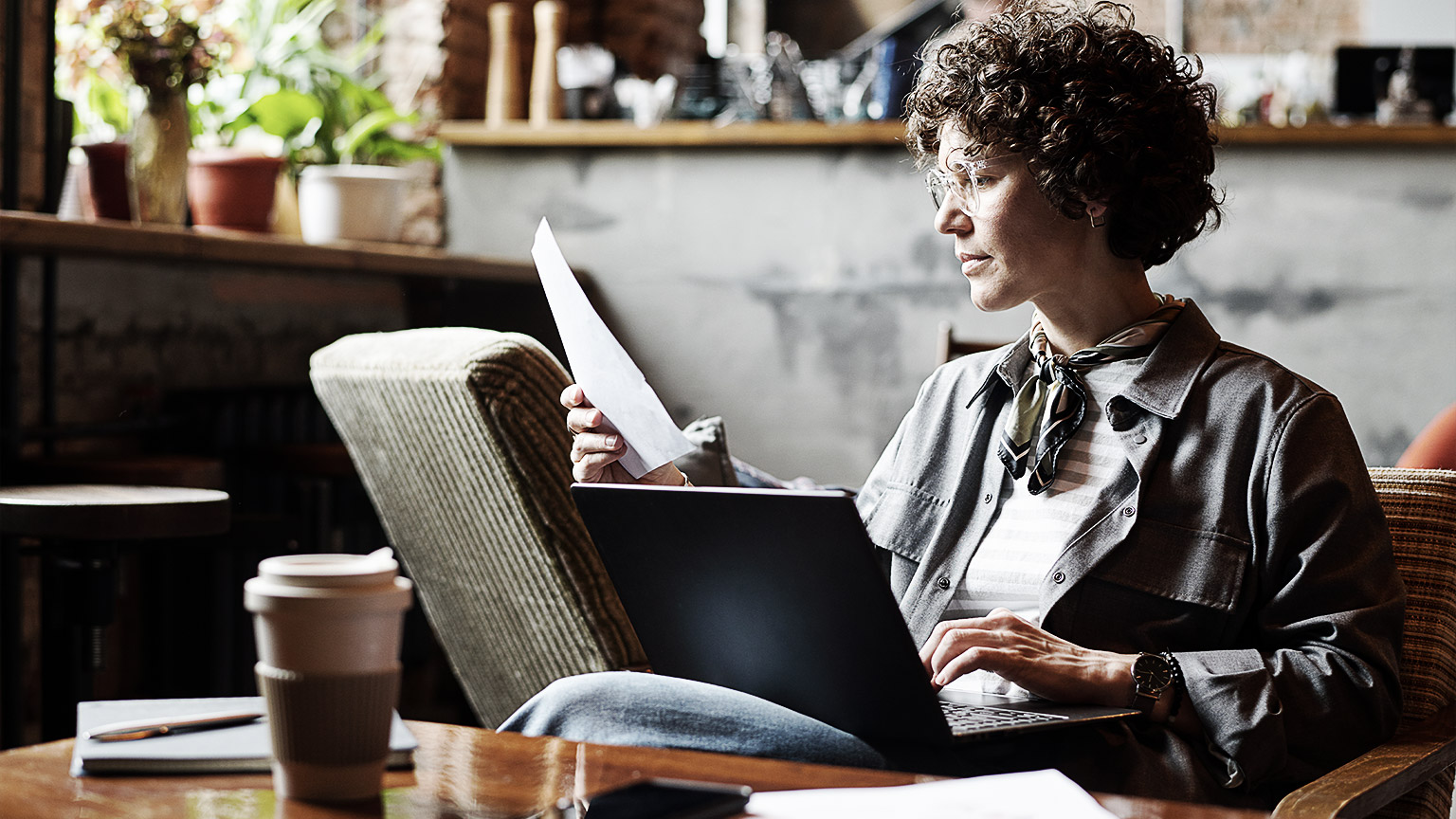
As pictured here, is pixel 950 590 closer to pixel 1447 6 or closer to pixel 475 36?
pixel 475 36

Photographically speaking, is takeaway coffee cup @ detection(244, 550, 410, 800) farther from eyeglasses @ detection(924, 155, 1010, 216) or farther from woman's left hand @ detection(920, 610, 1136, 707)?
eyeglasses @ detection(924, 155, 1010, 216)

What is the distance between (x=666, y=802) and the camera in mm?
726

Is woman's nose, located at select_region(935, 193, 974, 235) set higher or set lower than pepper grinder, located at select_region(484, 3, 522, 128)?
lower

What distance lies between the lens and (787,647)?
3.58 feet

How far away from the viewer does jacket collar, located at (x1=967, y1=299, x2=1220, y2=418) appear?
1442 mm

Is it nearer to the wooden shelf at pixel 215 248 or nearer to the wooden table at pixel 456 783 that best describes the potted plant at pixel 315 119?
the wooden shelf at pixel 215 248

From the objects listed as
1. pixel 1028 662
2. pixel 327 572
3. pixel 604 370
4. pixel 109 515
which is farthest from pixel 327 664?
pixel 109 515

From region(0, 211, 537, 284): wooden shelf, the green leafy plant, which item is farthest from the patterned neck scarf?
the green leafy plant

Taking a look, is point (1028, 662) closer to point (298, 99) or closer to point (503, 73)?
point (298, 99)

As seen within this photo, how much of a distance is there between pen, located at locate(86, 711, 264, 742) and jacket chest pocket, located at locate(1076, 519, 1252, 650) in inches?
32.5

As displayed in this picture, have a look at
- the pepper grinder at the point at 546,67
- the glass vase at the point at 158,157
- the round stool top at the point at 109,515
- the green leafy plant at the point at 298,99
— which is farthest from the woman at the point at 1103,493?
the pepper grinder at the point at 546,67

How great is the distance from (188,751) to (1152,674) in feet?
2.73

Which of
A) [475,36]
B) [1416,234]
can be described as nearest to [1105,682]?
[1416,234]

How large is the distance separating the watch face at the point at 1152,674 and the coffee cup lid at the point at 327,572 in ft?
2.55
